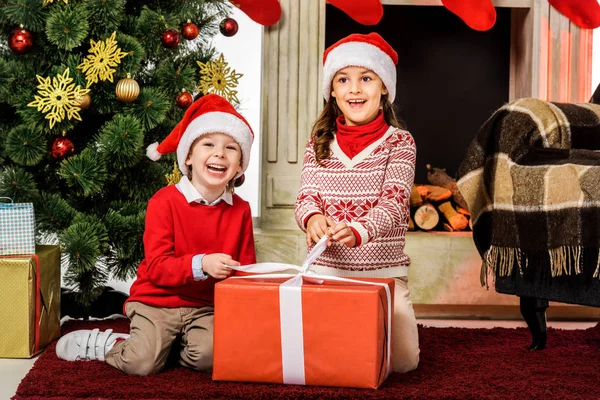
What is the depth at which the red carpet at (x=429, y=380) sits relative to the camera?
1490 mm

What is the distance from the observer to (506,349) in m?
2.02

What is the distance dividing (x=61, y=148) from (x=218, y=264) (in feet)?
2.60

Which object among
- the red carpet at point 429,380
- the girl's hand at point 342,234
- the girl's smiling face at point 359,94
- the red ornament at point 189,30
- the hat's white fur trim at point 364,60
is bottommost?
the red carpet at point 429,380

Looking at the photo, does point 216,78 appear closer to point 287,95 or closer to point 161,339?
point 287,95

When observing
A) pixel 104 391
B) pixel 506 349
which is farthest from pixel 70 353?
pixel 506 349

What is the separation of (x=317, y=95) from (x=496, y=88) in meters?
0.90

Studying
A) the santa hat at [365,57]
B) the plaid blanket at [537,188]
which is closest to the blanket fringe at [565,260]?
the plaid blanket at [537,188]

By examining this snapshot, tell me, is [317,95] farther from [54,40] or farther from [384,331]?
[384,331]

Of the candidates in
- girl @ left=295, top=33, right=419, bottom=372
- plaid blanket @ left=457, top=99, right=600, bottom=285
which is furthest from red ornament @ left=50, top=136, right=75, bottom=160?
plaid blanket @ left=457, top=99, right=600, bottom=285

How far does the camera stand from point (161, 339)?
1718mm

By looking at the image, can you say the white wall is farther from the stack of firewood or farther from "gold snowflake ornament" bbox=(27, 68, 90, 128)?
"gold snowflake ornament" bbox=(27, 68, 90, 128)

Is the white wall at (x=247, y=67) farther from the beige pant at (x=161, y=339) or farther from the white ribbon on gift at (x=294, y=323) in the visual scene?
the white ribbon on gift at (x=294, y=323)

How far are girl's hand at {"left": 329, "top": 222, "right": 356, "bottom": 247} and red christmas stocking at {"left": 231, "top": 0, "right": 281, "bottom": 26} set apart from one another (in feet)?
4.34

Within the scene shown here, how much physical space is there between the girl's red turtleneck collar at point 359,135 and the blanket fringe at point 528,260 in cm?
41
